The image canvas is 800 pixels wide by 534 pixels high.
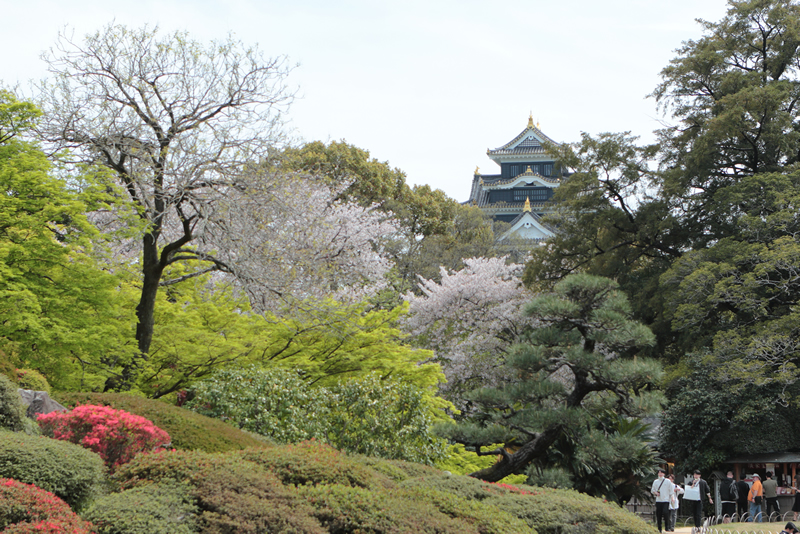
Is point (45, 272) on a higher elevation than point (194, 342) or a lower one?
higher

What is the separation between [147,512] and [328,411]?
5.47 m

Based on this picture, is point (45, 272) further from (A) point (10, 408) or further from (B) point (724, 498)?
(B) point (724, 498)

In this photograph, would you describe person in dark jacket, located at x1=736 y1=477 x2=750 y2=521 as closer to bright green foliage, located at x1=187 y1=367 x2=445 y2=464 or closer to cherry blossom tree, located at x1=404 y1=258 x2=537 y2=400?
cherry blossom tree, located at x1=404 y1=258 x2=537 y2=400

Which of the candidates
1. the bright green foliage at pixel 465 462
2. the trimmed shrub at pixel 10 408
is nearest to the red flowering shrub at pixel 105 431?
the trimmed shrub at pixel 10 408

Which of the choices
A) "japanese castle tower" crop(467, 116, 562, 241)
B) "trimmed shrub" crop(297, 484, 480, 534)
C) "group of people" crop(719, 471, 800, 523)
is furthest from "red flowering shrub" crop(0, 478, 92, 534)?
"japanese castle tower" crop(467, 116, 562, 241)

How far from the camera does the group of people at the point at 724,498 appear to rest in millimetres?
12031

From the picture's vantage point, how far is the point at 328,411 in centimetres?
1032

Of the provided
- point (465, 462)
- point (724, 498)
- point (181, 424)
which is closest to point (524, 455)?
point (465, 462)

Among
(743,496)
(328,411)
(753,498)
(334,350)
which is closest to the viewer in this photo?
(328,411)

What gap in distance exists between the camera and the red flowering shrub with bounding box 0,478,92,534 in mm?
4441

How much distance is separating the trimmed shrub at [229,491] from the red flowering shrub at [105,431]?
916 mm

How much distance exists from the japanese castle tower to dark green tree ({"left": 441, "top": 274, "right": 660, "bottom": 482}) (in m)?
39.5

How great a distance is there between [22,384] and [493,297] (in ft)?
55.2

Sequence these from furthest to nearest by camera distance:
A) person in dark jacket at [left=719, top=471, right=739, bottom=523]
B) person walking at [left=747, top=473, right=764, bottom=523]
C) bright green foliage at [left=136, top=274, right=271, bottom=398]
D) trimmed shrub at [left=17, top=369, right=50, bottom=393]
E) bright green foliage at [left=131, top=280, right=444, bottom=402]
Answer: person in dark jacket at [left=719, top=471, right=739, bottom=523] < person walking at [left=747, top=473, right=764, bottom=523] < bright green foliage at [left=131, top=280, right=444, bottom=402] < bright green foliage at [left=136, top=274, right=271, bottom=398] < trimmed shrub at [left=17, top=369, right=50, bottom=393]
